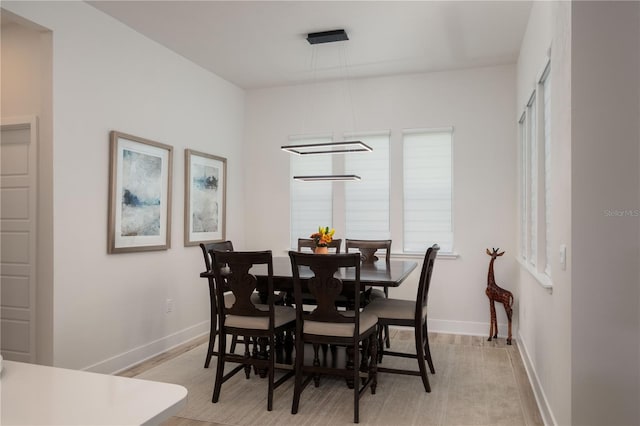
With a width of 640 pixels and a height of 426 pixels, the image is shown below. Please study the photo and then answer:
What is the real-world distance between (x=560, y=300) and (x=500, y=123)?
10.2 feet

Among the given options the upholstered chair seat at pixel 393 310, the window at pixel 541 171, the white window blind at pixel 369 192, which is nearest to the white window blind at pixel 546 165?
the window at pixel 541 171

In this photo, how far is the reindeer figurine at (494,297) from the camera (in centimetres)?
462

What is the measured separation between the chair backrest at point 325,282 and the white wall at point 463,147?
96.5 inches

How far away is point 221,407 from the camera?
311 centimetres

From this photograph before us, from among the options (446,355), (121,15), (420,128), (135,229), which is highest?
(121,15)

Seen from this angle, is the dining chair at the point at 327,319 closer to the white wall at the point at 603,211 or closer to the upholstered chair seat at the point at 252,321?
the upholstered chair seat at the point at 252,321

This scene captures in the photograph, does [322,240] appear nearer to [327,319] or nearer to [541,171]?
[327,319]

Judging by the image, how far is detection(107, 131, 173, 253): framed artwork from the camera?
383 cm

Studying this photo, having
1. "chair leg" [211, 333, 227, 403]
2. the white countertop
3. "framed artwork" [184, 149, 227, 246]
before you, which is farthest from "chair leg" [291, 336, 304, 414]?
"framed artwork" [184, 149, 227, 246]

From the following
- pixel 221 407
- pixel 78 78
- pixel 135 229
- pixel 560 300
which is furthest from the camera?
pixel 135 229

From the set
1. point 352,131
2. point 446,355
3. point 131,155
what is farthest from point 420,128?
point 131,155

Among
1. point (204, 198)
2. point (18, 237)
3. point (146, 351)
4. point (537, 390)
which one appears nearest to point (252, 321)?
point (146, 351)

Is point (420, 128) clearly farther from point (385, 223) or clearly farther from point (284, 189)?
point (284, 189)

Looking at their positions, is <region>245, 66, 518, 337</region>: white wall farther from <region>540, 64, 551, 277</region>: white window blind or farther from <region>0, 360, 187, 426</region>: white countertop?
<region>0, 360, 187, 426</region>: white countertop
